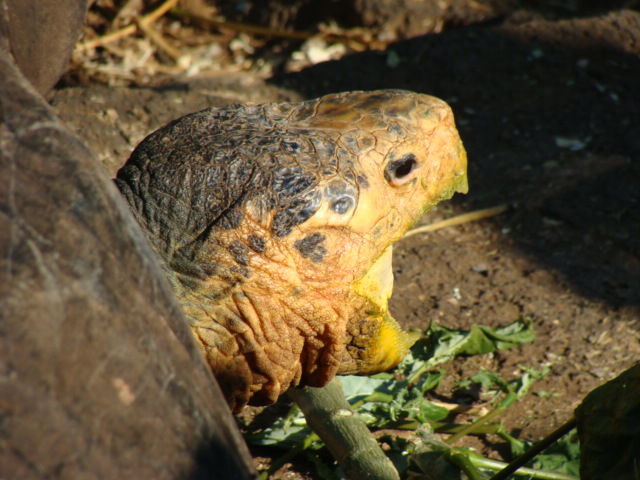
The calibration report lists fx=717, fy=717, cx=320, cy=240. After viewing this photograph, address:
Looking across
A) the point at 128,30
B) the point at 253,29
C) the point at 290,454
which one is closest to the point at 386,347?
the point at 290,454

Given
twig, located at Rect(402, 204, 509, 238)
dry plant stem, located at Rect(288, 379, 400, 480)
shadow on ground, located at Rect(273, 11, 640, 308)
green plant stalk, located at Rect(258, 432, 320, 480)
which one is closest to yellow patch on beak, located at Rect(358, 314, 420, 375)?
dry plant stem, located at Rect(288, 379, 400, 480)

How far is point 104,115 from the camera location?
449 centimetres

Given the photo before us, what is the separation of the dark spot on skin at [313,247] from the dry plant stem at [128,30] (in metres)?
4.62

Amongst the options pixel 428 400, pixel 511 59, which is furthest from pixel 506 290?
pixel 511 59

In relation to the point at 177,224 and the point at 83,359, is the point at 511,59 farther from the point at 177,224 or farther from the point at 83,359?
the point at 83,359

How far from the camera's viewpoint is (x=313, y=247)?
2.01m

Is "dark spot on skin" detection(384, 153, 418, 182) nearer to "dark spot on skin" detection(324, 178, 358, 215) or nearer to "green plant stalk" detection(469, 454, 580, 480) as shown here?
"dark spot on skin" detection(324, 178, 358, 215)

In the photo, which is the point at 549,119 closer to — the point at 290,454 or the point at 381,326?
the point at 381,326

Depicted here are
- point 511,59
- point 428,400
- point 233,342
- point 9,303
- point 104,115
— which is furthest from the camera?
point 511,59

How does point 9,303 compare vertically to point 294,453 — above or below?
above

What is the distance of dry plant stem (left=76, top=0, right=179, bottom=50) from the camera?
6.00 m

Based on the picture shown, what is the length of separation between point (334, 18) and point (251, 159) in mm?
4428

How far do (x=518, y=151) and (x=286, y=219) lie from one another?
2960mm

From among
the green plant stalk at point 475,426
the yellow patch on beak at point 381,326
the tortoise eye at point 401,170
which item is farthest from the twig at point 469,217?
the tortoise eye at point 401,170
